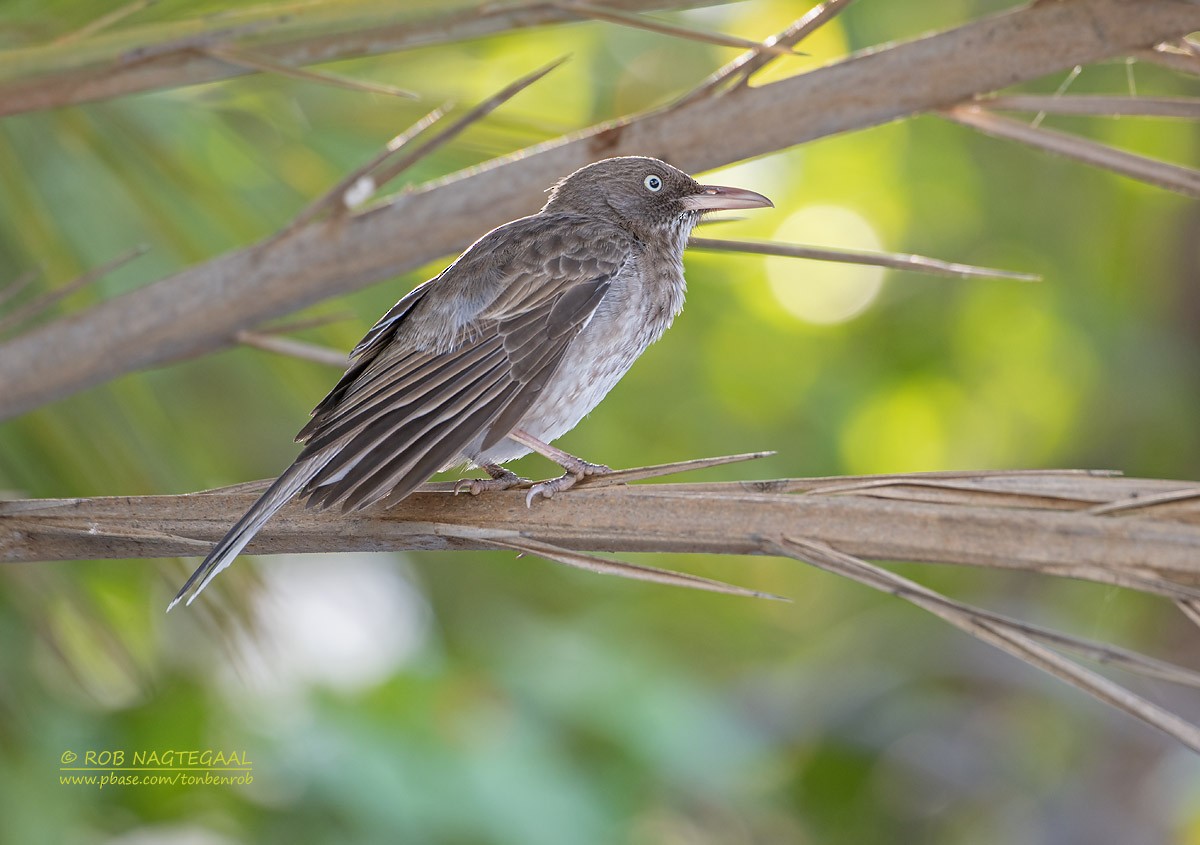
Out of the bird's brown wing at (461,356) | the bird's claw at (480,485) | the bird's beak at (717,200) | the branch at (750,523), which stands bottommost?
the branch at (750,523)

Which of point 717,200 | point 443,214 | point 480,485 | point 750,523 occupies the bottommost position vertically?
point 750,523

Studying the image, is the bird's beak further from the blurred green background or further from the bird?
the blurred green background

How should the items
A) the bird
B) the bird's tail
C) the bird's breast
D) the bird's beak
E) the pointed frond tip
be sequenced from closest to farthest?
1. the pointed frond tip
2. the bird's tail
3. the bird
4. the bird's breast
5. the bird's beak

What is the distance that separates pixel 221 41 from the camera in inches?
100

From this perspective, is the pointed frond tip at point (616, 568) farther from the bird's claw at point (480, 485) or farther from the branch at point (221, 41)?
the branch at point (221, 41)

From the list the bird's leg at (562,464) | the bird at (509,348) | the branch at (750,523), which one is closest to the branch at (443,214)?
the bird at (509,348)

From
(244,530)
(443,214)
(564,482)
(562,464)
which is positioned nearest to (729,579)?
(562,464)

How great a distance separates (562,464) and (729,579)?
541cm

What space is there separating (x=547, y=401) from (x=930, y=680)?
195 inches

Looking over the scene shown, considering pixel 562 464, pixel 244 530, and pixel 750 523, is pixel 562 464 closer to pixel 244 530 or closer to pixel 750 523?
pixel 244 530

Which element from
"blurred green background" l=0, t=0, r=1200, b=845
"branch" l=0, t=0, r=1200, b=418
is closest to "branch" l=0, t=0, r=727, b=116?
"branch" l=0, t=0, r=1200, b=418

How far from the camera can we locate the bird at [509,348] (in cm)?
229

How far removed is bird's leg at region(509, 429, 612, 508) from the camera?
2.14 metres

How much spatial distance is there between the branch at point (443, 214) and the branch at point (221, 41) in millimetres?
268
